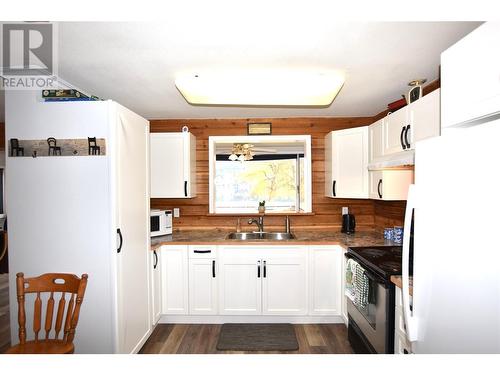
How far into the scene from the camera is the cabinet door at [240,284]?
10.1ft

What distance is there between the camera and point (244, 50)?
6.34 ft

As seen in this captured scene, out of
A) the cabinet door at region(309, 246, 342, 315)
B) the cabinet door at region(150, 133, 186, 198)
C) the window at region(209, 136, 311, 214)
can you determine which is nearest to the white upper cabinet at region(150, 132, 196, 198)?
the cabinet door at region(150, 133, 186, 198)

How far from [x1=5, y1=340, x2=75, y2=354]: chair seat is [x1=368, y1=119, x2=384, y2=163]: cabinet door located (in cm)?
286

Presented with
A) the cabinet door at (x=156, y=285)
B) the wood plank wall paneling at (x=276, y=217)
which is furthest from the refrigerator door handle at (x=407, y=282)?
the wood plank wall paneling at (x=276, y=217)

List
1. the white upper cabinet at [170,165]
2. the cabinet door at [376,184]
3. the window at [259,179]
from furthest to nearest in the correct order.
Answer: the window at [259,179]
the white upper cabinet at [170,165]
the cabinet door at [376,184]

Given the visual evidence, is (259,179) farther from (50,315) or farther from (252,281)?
(50,315)

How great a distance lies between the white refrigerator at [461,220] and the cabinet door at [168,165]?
105 inches

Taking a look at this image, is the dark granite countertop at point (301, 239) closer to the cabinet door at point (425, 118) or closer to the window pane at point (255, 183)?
the cabinet door at point (425, 118)

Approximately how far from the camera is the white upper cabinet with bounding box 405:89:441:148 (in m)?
1.95

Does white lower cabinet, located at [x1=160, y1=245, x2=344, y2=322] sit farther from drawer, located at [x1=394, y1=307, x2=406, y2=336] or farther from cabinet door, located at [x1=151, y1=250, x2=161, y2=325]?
drawer, located at [x1=394, y1=307, x2=406, y2=336]

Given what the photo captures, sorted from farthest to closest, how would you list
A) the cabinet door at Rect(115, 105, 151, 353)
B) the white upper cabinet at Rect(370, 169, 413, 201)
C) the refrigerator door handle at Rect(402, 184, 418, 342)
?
the white upper cabinet at Rect(370, 169, 413, 201) < the cabinet door at Rect(115, 105, 151, 353) < the refrigerator door handle at Rect(402, 184, 418, 342)

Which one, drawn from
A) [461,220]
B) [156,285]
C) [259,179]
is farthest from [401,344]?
[259,179]

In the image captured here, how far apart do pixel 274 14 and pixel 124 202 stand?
81.7 inches
